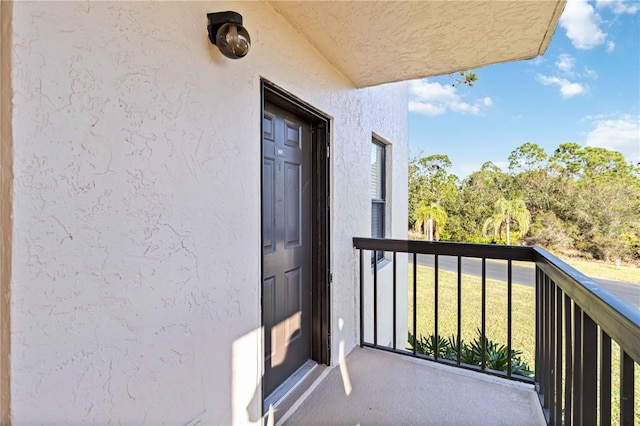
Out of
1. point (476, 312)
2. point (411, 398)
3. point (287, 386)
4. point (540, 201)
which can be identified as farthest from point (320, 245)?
point (540, 201)

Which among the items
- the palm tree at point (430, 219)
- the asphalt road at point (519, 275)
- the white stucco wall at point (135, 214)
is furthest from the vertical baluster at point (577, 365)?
the palm tree at point (430, 219)

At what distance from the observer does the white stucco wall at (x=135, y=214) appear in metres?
0.74

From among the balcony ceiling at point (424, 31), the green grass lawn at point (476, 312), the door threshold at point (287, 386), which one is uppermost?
the balcony ceiling at point (424, 31)

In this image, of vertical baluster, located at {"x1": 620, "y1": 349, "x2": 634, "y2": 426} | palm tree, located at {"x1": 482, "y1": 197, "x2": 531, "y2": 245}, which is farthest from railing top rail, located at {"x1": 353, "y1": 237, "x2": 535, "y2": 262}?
palm tree, located at {"x1": 482, "y1": 197, "x2": 531, "y2": 245}

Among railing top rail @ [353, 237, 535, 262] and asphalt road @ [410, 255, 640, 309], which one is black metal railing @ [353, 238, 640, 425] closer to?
railing top rail @ [353, 237, 535, 262]

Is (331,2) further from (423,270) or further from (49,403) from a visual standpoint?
(423,270)

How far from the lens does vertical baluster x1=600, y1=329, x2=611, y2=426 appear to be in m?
0.91

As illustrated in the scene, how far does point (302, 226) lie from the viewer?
223 centimetres

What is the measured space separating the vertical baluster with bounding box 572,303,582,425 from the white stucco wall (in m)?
1.43

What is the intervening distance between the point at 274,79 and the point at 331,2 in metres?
0.49

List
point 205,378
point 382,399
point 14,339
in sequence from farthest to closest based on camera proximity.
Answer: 1. point 382,399
2. point 205,378
3. point 14,339

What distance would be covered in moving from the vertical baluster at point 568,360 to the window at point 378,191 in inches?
96.8

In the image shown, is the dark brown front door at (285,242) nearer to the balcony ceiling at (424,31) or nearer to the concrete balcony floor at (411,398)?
the concrete balcony floor at (411,398)

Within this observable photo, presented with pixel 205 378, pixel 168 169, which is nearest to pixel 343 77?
pixel 168 169
